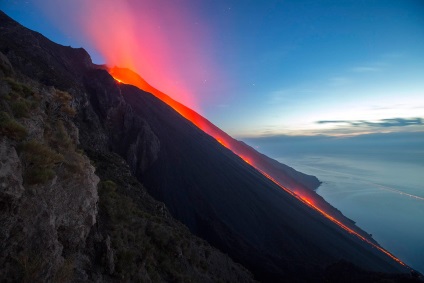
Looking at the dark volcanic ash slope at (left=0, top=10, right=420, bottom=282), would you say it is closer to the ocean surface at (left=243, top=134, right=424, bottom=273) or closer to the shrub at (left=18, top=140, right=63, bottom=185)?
the shrub at (left=18, top=140, right=63, bottom=185)

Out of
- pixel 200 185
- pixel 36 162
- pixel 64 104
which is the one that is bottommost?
pixel 200 185

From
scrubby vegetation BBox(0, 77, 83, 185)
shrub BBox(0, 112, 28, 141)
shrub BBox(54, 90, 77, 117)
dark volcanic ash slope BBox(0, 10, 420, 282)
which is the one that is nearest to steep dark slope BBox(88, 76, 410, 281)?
dark volcanic ash slope BBox(0, 10, 420, 282)

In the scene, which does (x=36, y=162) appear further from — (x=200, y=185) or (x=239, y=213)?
(x=239, y=213)

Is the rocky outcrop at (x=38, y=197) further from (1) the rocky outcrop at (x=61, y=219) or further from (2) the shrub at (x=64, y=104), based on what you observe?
(2) the shrub at (x=64, y=104)

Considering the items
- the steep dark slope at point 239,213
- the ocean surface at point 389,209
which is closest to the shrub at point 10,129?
the steep dark slope at point 239,213

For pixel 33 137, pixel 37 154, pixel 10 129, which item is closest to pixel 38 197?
pixel 37 154

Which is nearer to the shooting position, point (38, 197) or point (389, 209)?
point (38, 197)
